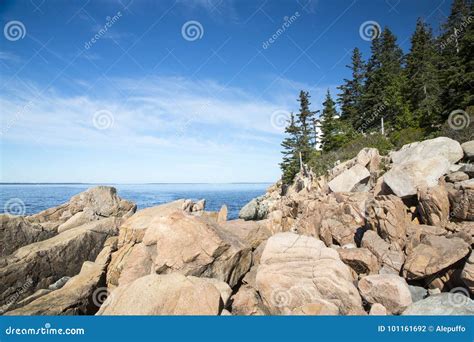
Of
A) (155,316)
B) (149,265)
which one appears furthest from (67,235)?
(155,316)

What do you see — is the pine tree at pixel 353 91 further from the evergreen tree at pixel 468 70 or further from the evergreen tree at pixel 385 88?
the evergreen tree at pixel 468 70

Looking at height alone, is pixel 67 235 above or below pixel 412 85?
below

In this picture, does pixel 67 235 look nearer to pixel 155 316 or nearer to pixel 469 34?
pixel 155 316

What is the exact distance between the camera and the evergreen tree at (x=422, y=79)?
121ft

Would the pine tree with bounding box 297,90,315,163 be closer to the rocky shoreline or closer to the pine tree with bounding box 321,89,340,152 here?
the pine tree with bounding box 321,89,340,152

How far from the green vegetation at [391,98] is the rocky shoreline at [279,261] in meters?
18.3

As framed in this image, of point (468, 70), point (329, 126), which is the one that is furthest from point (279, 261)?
point (329, 126)

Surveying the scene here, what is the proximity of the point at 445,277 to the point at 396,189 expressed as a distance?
469cm

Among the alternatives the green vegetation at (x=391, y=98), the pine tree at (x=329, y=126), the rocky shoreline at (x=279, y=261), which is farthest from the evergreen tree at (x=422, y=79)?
the rocky shoreline at (x=279, y=261)

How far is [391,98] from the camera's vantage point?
1786 inches

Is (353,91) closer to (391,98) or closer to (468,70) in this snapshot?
(391,98)

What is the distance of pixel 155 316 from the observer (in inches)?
284

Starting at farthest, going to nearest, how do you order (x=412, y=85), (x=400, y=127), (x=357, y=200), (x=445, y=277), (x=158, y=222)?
(x=412, y=85) < (x=400, y=127) < (x=357, y=200) < (x=158, y=222) < (x=445, y=277)

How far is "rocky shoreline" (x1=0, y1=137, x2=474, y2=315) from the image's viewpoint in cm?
828
